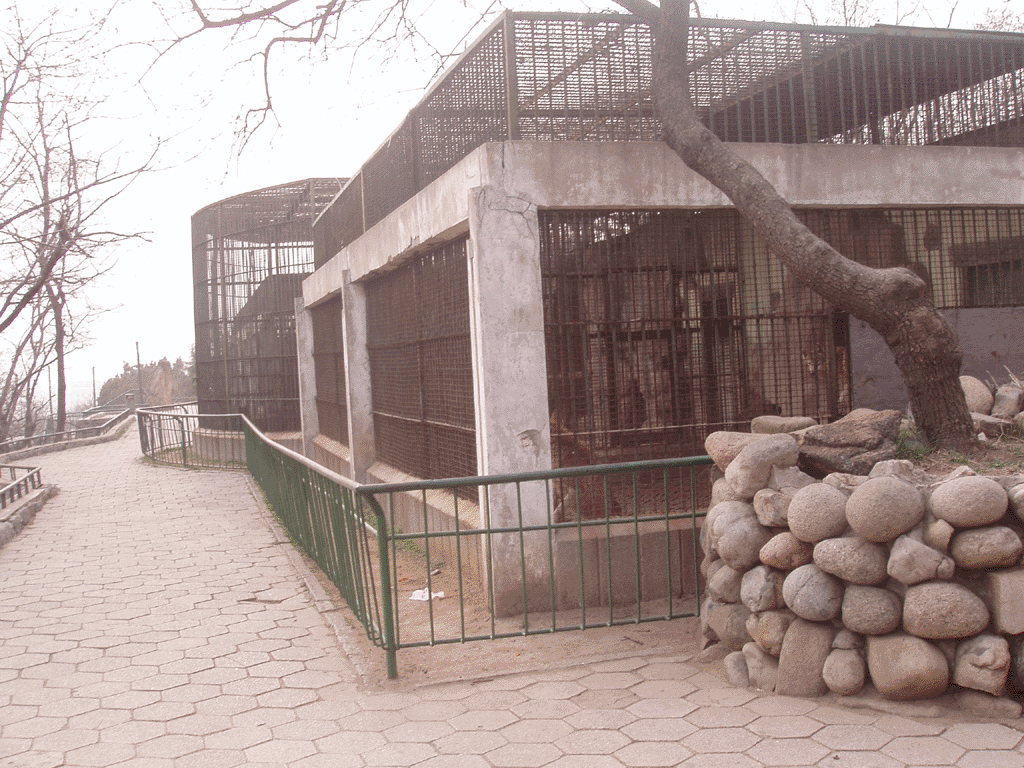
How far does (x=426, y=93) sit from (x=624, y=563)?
15.8 feet

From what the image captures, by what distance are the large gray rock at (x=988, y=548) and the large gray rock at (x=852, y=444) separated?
84 cm

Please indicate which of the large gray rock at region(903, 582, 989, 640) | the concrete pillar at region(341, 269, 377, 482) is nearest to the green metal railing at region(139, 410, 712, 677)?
the large gray rock at region(903, 582, 989, 640)

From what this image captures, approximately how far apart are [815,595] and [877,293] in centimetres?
193

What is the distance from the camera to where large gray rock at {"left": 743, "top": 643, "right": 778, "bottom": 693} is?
4.53m

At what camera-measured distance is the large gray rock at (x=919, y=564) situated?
4.03m

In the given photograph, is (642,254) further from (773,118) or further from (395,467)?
(395,467)

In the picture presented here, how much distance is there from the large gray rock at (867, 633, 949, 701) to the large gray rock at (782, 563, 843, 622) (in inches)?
9.6

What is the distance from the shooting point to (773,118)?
715 centimetres

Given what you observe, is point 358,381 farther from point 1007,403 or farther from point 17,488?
point 1007,403

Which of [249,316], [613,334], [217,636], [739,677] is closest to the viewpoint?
[739,677]

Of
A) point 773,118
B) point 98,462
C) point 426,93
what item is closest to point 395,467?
point 426,93

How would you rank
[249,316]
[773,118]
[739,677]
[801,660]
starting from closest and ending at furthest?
[801,660] → [739,677] → [773,118] → [249,316]

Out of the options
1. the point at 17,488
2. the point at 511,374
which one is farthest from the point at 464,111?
the point at 17,488

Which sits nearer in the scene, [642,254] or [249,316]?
[642,254]
